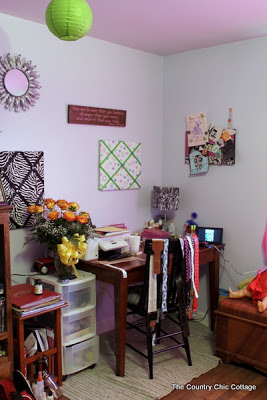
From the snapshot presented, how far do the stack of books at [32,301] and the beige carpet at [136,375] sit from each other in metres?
0.57

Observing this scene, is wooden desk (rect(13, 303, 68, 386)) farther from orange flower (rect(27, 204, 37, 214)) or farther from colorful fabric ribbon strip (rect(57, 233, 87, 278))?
orange flower (rect(27, 204, 37, 214))

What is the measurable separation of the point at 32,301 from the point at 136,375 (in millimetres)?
912

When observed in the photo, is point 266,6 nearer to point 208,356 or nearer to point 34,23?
point 34,23

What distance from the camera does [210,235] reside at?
372 centimetres

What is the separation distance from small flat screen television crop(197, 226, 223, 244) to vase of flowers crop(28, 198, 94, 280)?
1.12 meters

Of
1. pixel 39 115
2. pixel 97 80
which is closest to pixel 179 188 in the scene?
pixel 97 80

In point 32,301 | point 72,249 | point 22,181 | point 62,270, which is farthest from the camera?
point 22,181

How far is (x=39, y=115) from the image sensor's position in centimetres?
316

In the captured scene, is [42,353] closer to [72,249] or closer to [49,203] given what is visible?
[72,249]

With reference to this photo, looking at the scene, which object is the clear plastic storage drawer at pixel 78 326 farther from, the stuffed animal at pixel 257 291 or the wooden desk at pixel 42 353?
the stuffed animal at pixel 257 291

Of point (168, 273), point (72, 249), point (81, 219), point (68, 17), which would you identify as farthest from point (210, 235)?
point (68, 17)

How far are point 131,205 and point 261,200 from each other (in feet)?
3.74

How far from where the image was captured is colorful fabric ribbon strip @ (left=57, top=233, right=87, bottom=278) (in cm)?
280

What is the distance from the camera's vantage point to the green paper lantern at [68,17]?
1885 millimetres
